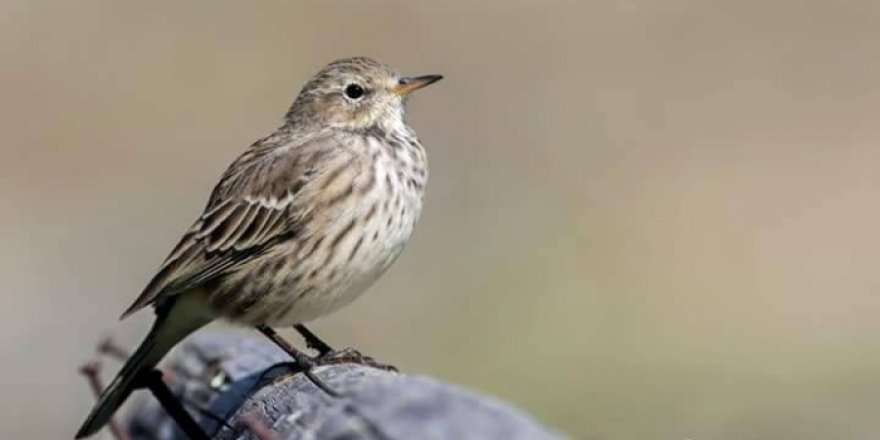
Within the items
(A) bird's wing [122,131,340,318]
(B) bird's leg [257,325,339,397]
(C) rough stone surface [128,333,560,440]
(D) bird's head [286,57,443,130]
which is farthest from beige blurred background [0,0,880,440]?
(C) rough stone surface [128,333,560,440]

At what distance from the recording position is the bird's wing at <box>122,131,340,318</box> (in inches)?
242

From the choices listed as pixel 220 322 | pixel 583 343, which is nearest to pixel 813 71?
pixel 583 343

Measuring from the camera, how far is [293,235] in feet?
20.2

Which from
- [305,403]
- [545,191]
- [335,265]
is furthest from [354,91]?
[545,191]

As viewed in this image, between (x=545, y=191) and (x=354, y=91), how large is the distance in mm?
8328

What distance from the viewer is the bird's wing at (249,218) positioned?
20.2 feet

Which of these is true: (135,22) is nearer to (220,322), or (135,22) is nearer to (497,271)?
(497,271)

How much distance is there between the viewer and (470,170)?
1537 cm

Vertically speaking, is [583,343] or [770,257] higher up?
[770,257]

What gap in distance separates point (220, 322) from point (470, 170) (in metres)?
9.14

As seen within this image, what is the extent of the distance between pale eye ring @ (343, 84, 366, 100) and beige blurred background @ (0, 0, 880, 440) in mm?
1959

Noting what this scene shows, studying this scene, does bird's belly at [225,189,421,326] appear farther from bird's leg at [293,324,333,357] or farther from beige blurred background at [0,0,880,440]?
beige blurred background at [0,0,880,440]

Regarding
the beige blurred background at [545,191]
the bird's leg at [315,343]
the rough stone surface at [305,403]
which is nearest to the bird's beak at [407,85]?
the bird's leg at [315,343]

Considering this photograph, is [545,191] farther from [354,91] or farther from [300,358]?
[300,358]
